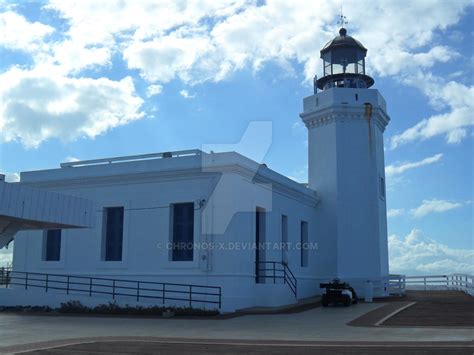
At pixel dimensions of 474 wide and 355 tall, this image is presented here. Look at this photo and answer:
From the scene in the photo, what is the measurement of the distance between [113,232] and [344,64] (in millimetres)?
14713

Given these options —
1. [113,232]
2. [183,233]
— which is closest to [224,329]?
[183,233]

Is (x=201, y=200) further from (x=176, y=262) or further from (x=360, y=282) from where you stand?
(x=360, y=282)

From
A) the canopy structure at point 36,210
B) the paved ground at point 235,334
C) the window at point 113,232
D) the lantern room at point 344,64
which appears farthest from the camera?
the lantern room at point 344,64

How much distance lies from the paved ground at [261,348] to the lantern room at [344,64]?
63.5 feet

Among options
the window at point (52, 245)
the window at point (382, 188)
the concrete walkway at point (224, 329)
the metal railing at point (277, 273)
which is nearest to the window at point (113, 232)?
the window at point (52, 245)

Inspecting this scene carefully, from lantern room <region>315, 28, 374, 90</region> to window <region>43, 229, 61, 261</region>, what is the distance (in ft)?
48.6

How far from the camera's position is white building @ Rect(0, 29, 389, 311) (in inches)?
794

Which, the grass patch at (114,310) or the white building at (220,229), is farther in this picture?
the white building at (220,229)

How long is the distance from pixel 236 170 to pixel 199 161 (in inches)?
56.5

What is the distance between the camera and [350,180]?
27047 mm

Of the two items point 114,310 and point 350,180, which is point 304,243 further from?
point 114,310

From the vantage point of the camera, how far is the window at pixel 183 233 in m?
20.7

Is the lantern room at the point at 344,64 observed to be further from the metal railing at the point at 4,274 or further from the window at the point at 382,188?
the metal railing at the point at 4,274

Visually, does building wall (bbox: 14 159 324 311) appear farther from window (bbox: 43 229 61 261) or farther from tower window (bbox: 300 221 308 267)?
tower window (bbox: 300 221 308 267)
